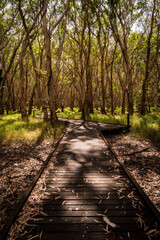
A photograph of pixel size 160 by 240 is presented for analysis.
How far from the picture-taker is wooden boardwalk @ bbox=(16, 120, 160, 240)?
Answer: 2457 mm

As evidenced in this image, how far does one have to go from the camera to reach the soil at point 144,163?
Result: 12.7 ft

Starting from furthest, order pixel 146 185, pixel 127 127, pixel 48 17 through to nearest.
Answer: pixel 48 17 → pixel 127 127 → pixel 146 185

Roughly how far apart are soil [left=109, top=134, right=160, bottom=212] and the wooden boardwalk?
483 millimetres

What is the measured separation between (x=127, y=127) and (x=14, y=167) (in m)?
7.95

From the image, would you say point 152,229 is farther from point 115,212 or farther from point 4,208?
point 4,208

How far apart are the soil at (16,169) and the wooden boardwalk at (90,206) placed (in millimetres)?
660

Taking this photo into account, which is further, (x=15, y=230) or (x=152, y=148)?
(x=152, y=148)

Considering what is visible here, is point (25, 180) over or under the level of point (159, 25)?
under

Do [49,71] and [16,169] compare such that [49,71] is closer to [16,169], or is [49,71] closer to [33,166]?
[33,166]

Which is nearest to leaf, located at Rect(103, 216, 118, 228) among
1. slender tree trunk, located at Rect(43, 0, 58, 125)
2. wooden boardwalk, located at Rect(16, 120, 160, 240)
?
wooden boardwalk, located at Rect(16, 120, 160, 240)

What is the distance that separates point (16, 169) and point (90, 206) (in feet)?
10.1

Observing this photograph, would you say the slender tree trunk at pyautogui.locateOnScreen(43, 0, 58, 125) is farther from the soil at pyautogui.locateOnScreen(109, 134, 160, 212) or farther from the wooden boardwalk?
the wooden boardwalk

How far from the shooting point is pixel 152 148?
23.7 feet

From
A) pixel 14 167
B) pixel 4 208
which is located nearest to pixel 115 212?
pixel 4 208
